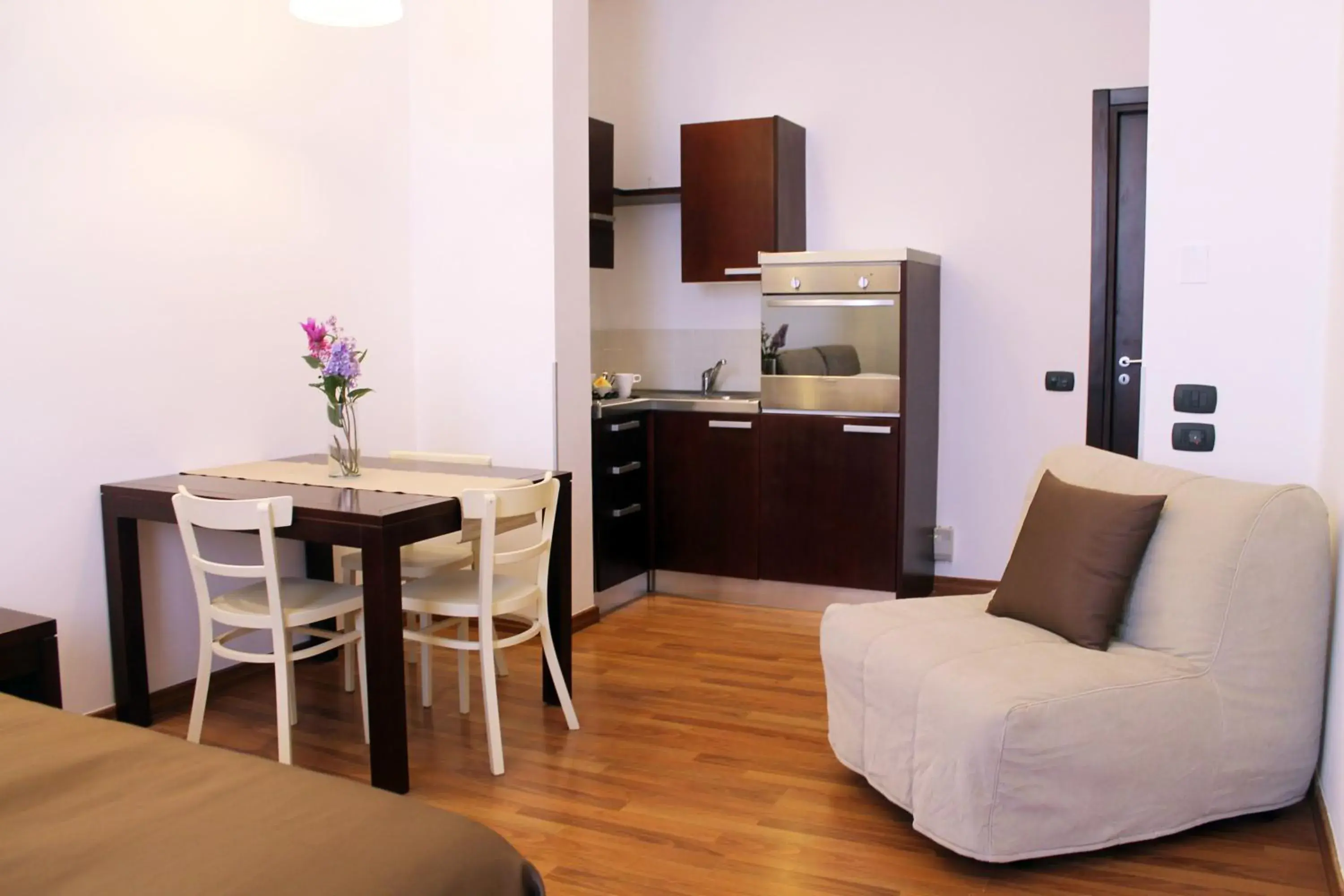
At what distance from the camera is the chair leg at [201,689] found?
322cm

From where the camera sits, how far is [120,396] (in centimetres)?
349

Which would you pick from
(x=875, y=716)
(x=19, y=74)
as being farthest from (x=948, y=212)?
(x=19, y=74)

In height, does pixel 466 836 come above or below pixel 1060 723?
above

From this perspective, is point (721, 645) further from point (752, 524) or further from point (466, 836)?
point (466, 836)

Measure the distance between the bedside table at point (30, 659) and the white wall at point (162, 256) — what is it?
0.42 metres

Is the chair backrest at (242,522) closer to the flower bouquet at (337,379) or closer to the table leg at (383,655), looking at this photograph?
the table leg at (383,655)

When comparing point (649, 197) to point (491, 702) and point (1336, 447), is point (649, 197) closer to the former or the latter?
point (491, 702)

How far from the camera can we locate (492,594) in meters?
3.27

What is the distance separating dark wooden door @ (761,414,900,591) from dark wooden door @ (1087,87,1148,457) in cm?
97

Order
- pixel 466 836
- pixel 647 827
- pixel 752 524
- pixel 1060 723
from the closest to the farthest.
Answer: pixel 466 836, pixel 1060 723, pixel 647 827, pixel 752 524

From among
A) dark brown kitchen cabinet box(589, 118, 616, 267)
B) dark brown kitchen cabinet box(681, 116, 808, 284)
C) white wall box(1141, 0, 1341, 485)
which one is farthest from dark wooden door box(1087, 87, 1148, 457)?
dark brown kitchen cabinet box(589, 118, 616, 267)

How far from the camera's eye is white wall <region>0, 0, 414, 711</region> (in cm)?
323

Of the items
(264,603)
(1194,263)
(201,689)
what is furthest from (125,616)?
(1194,263)

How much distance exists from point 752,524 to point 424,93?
229 centimetres
